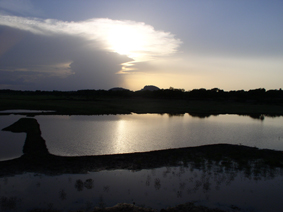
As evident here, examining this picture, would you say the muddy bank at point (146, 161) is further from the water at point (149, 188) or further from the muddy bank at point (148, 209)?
the muddy bank at point (148, 209)

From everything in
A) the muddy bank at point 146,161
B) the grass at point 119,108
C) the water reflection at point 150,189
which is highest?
the grass at point 119,108

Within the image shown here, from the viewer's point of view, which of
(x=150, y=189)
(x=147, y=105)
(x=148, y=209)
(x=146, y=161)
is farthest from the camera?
(x=147, y=105)

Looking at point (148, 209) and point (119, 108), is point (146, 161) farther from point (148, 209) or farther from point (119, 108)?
point (119, 108)

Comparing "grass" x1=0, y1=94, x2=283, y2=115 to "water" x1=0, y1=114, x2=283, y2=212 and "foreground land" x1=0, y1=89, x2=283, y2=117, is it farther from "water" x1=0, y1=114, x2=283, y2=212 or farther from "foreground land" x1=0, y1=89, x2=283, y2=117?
"water" x1=0, y1=114, x2=283, y2=212

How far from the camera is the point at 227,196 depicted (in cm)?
1062

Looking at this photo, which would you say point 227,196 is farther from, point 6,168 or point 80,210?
point 6,168

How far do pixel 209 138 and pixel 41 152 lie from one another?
1811 cm

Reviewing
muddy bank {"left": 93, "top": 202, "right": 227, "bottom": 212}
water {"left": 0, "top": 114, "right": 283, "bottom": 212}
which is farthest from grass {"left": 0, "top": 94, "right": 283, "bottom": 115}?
muddy bank {"left": 93, "top": 202, "right": 227, "bottom": 212}

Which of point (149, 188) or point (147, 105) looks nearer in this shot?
point (149, 188)

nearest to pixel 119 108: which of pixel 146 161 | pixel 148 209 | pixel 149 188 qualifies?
pixel 146 161

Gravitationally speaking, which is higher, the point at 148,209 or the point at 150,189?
the point at 148,209

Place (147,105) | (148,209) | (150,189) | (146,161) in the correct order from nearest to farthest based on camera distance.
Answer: (148,209) → (150,189) → (146,161) → (147,105)

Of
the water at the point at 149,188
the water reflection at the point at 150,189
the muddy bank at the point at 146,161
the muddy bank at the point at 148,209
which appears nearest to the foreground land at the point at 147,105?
the muddy bank at the point at 146,161

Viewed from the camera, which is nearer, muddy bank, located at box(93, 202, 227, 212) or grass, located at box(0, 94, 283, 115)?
muddy bank, located at box(93, 202, 227, 212)
